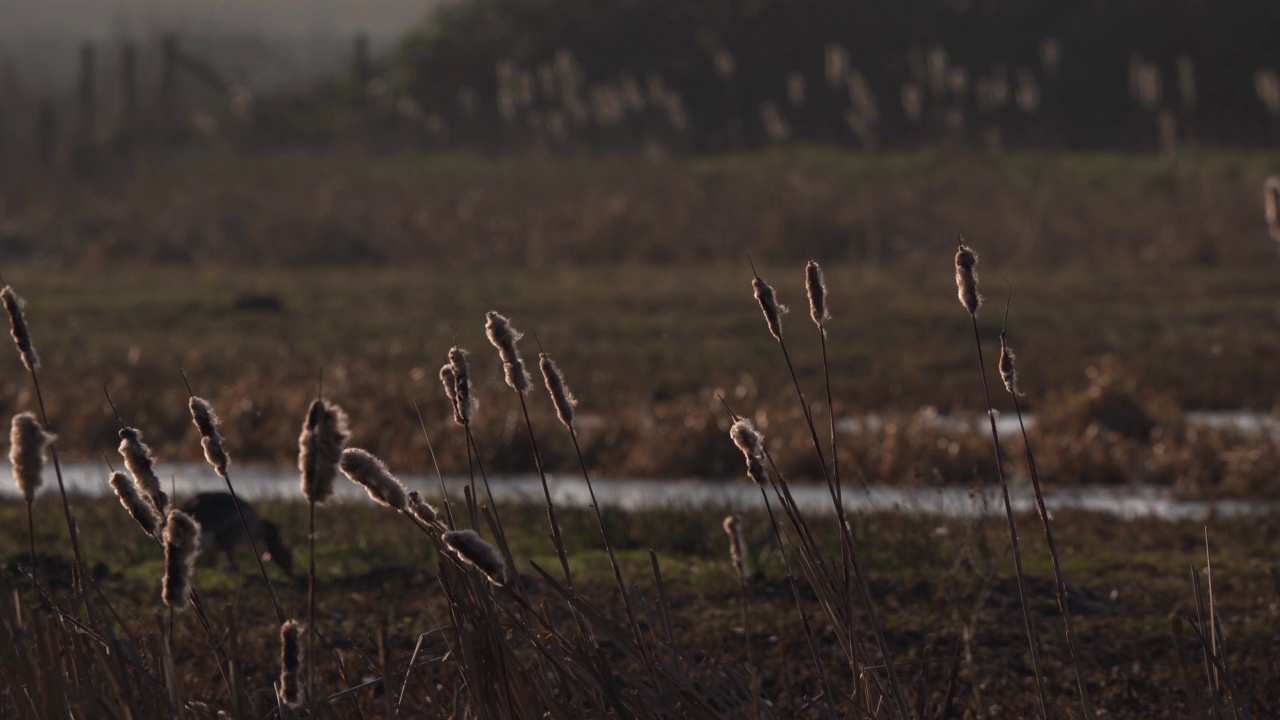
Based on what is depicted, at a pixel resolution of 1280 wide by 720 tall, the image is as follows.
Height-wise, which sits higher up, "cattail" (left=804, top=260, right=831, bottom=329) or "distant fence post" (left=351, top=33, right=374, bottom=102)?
"distant fence post" (left=351, top=33, right=374, bottom=102)

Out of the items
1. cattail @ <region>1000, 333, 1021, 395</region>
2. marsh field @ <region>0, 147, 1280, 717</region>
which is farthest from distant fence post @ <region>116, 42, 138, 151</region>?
cattail @ <region>1000, 333, 1021, 395</region>

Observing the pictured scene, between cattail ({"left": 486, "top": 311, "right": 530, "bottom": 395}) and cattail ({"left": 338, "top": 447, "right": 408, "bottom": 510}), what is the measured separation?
25 centimetres

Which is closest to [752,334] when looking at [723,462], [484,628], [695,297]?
[695,297]

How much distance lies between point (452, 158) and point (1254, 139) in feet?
48.8

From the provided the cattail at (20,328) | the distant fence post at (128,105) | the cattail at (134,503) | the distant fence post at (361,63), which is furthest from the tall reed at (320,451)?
the distant fence post at (361,63)

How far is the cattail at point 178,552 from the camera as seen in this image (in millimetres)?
2008

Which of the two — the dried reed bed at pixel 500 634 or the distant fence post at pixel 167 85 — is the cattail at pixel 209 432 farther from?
the distant fence post at pixel 167 85

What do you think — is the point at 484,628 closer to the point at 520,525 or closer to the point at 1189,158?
the point at 520,525

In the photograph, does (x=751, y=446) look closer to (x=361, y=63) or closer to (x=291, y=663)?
(x=291, y=663)

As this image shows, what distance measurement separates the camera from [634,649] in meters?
2.38

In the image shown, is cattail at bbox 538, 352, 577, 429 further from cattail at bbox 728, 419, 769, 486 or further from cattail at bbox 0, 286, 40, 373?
cattail at bbox 0, 286, 40, 373

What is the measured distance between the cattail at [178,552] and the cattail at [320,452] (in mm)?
224

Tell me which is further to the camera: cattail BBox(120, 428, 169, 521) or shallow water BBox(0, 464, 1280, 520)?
shallow water BBox(0, 464, 1280, 520)

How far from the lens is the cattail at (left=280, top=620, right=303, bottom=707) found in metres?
2.11
